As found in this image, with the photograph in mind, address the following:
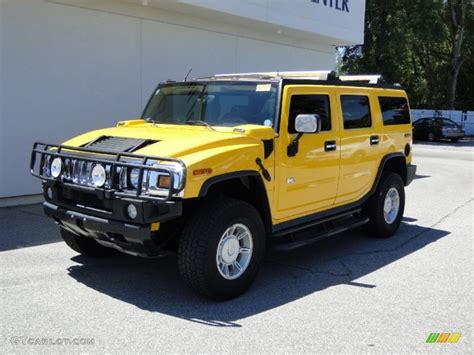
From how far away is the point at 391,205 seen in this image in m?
7.55

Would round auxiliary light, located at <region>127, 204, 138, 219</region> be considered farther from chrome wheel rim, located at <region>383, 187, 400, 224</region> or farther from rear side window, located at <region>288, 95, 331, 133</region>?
chrome wheel rim, located at <region>383, 187, 400, 224</region>

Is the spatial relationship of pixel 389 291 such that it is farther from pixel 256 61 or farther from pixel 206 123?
pixel 256 61

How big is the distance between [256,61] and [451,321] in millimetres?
10354

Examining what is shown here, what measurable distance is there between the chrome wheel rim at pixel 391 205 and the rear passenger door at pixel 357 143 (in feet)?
1.76

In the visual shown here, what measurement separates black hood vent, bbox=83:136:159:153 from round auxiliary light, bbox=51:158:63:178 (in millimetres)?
288

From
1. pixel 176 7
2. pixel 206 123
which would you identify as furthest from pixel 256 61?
pixel 206 123

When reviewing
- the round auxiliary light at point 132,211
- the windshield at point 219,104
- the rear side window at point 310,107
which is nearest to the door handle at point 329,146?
the rear side window at point 310,107

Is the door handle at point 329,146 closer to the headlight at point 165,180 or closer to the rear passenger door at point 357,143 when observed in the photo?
the rear passenger door at point 357,143

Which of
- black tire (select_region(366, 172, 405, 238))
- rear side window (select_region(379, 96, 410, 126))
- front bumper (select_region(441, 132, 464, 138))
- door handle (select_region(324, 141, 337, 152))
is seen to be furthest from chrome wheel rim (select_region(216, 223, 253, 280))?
front bumper (select_region(441, 132, 464, 138))

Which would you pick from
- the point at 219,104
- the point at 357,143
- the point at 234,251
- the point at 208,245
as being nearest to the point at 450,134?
the point at 357,143

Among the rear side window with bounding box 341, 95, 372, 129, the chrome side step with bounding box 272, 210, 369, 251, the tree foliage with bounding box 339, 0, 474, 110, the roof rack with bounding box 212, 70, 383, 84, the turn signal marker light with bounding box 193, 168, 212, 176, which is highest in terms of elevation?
the tree foliage with bounding box 339, 0, 474, 110

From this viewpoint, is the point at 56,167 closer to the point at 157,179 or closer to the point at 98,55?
the point at 157,179

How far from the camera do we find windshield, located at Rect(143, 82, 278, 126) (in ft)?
18.0

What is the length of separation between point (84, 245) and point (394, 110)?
4610 millimetres
